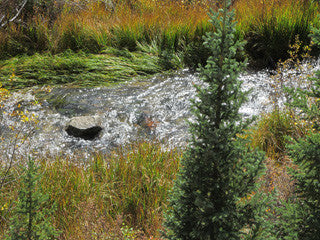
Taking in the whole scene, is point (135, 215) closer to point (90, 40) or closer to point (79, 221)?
point (79, 221)

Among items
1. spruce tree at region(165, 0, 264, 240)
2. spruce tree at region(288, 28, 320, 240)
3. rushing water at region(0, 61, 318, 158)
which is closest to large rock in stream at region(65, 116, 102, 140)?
rushing water at region(0, 61, 318, 158)

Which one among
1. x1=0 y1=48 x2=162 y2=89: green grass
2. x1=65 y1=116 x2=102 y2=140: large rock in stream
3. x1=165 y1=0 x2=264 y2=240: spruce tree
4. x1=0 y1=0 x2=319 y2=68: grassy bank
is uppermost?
x1=165 y1=0 x2=264 y2=240: spruce tree

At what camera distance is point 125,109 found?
6.10 m

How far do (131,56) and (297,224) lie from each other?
20.8ft

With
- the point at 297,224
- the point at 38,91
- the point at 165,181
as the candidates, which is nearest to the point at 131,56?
the point at 38,91

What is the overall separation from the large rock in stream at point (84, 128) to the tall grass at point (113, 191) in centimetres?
136

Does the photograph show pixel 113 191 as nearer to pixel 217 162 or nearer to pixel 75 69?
pixel 217 162

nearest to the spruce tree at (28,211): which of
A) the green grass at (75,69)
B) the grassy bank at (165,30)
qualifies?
the green grass at (75,69)

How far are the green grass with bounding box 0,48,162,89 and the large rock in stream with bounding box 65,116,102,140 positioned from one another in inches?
59.5

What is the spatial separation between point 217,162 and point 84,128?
13.3 ft

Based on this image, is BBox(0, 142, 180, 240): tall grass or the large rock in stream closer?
BBox(0, 142, 180, 240): tall grass

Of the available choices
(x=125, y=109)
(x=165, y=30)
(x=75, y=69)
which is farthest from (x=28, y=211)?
(x=165, y=30)

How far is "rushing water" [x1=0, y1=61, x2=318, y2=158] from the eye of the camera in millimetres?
5348

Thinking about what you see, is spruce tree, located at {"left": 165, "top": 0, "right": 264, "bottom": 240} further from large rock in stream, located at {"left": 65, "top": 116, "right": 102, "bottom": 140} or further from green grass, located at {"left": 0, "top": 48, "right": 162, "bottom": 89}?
green grass, located at {"left": 0, "top": 48, "right": 162, "bottom": 89}
